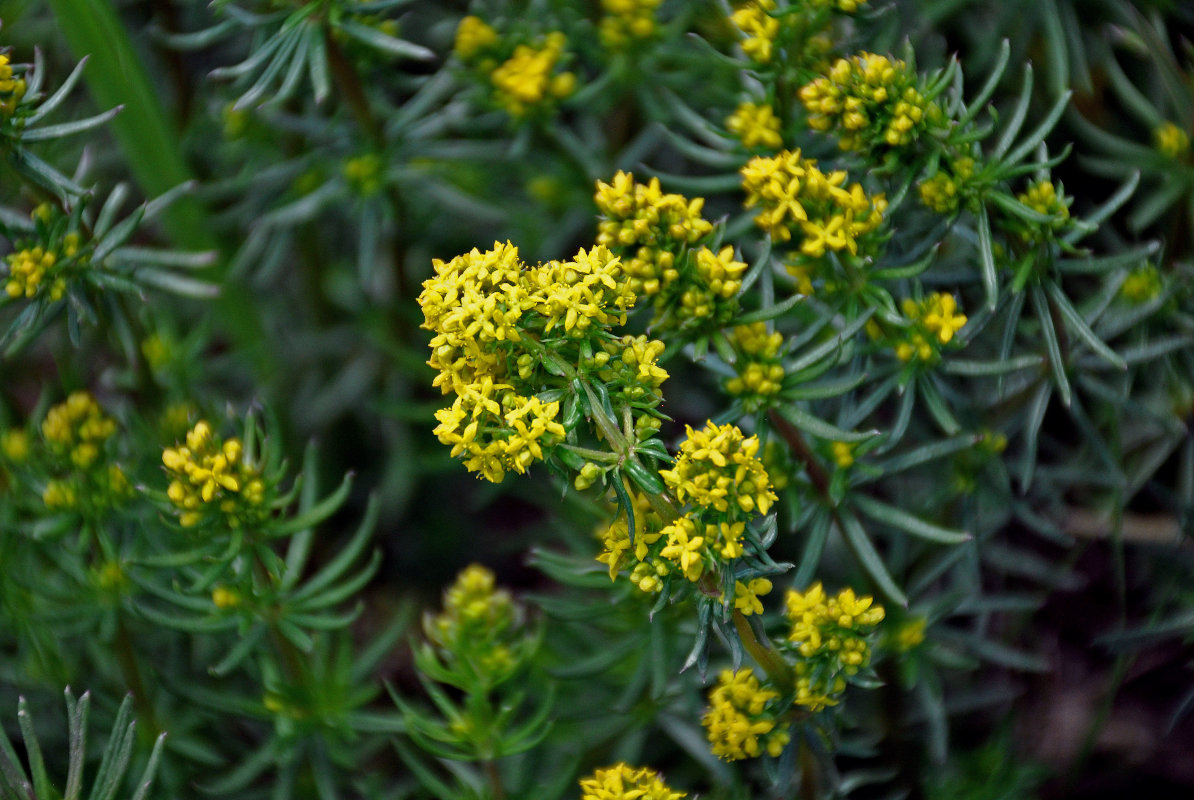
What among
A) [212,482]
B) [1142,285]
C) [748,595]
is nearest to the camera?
[748,595]

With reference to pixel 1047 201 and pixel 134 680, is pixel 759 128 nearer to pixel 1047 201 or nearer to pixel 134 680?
pixel 1047 201

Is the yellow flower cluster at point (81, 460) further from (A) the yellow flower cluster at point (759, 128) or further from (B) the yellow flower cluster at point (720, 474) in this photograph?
(A) the yellow flower cluster at point (759, 128)

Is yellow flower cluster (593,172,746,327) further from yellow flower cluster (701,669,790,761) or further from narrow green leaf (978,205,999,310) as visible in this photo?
yellow flower cluster (701,669,790,761)

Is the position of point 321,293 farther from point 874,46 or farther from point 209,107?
point 874,46

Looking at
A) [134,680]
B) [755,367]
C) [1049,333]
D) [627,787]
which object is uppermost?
[1049,333]

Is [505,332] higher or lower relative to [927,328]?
higher

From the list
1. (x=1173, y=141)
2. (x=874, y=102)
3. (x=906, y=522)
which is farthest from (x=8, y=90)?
(x=1173, y=141)

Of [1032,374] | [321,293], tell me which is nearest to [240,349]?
[321,293]
